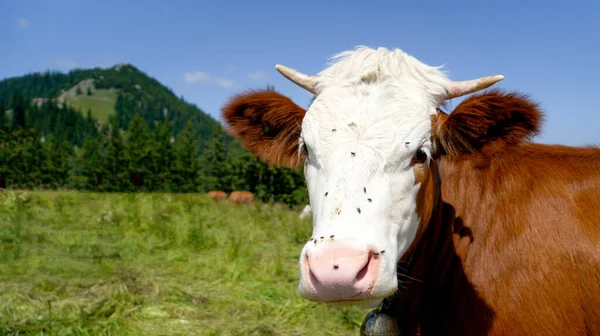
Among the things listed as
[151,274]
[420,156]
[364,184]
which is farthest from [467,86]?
[151,274]

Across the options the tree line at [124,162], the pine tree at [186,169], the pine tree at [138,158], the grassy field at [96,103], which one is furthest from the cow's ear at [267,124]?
the grassy field at [96,103]

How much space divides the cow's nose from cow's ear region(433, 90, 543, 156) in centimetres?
98

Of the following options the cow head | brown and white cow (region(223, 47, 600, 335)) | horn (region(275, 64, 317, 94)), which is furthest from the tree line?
the cow head

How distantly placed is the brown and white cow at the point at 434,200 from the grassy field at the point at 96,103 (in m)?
176

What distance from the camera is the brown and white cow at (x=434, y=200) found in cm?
196

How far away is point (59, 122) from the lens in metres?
116

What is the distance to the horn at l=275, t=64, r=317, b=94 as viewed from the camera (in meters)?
2.76

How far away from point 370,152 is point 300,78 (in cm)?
94

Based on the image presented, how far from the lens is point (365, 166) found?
81.2 inches

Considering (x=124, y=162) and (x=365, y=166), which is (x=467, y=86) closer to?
(x=365, y=166)

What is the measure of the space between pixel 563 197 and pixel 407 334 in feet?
4.06

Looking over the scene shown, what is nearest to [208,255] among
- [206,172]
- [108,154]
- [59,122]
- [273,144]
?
[273,144]

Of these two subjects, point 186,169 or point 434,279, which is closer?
point 434,279

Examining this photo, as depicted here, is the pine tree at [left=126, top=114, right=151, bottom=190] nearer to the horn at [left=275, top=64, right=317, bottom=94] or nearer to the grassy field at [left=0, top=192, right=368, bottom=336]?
the grassy field at [left=0, top=192, right=368, bottom=336]
